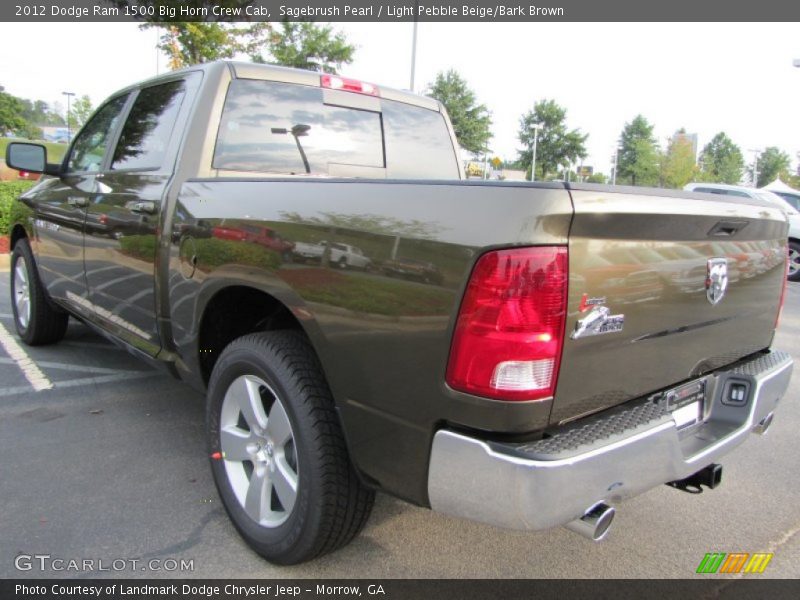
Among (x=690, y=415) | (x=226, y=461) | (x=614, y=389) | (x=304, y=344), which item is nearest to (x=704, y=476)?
(x=690, y=415)

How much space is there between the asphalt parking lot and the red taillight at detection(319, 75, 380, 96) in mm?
2137

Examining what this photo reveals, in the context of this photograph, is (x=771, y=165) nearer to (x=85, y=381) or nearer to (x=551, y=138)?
(x=551, y=138)

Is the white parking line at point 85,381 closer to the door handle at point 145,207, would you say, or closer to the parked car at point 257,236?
the door handle at point 145,207

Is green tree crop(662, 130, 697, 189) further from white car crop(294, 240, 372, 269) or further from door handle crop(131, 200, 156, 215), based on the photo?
white car crop(294, 240, 372, 269)

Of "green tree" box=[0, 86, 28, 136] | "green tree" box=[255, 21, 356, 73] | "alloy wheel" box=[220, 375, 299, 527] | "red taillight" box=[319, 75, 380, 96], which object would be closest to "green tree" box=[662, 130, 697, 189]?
"green tree" box=[255, 21, 356, 73]

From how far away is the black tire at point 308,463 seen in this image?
2.02 meters

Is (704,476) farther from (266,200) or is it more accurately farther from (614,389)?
(266,200)

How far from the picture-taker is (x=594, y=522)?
1.77 m

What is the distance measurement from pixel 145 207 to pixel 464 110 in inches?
1494

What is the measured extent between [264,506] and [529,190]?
5.14ft

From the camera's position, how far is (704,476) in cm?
225

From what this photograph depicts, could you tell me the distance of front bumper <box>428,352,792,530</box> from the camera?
158 centimetres

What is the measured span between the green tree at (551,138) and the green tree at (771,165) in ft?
143

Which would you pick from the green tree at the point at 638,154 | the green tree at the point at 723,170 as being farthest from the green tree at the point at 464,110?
the green tree at the point at 723,170
